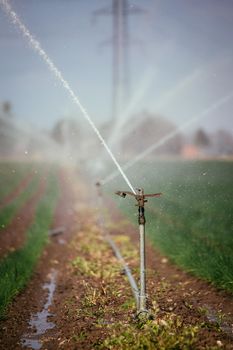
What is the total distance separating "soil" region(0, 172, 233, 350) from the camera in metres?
5.50

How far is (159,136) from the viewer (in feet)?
182

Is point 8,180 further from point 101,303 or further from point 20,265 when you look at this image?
point 101,303

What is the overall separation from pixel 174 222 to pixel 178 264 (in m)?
3.17

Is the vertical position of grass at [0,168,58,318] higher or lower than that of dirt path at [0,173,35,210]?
lower

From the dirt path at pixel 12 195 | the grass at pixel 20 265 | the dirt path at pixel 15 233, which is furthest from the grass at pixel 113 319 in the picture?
the dirt path at pixel 12 195

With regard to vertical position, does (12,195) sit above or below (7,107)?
below

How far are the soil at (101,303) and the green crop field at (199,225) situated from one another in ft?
1.10

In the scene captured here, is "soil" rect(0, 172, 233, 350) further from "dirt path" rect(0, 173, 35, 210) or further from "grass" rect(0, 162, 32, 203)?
"dirt path" rect(0, 173, 35, 210)

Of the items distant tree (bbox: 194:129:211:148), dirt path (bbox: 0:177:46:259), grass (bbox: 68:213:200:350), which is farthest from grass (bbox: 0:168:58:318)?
distant tree (bbox: 194:129:211:148)

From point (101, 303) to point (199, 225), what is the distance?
14.0 feet

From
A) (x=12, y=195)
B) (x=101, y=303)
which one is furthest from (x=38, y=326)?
(x=12, y=195)

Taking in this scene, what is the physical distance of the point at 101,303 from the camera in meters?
6.73

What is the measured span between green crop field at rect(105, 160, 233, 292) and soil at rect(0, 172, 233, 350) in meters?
0.33

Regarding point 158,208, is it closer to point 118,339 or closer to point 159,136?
point 118,339
